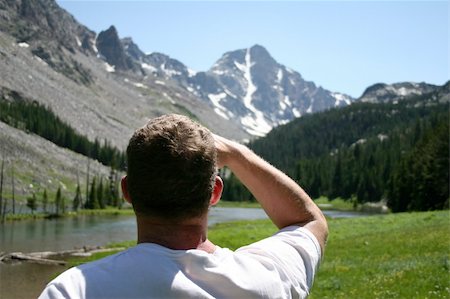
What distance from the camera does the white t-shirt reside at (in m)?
2.57

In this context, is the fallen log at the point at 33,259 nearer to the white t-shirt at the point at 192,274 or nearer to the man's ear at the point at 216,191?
the man's ear at the point at 216,191

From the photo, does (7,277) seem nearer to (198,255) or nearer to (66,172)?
(198,255)

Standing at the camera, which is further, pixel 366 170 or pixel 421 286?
pixel 366 170

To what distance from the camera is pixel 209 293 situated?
9.15 ft

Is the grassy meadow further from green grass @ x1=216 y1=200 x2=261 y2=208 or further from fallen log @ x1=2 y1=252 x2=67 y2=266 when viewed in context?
green grass @ x1=216 y1=200 x2=261 y2=208

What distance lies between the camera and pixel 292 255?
10.7ft

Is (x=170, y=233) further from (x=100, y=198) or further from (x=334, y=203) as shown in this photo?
(x=334, y=203)

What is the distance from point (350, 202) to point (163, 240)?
172m

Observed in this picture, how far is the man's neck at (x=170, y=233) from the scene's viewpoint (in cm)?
297

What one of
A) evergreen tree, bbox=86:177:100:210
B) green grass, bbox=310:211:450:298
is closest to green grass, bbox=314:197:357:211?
evergreen tree, bbox=86:177:100:210

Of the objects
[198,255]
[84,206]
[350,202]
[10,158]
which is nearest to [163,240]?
[198,255]

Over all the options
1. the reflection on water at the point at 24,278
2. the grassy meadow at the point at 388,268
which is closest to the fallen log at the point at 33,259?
the reflection on water at the point at 24,278

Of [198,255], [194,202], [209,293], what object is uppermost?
[194,202]

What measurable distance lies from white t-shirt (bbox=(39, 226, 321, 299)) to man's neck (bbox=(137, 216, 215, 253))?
0.46ft
